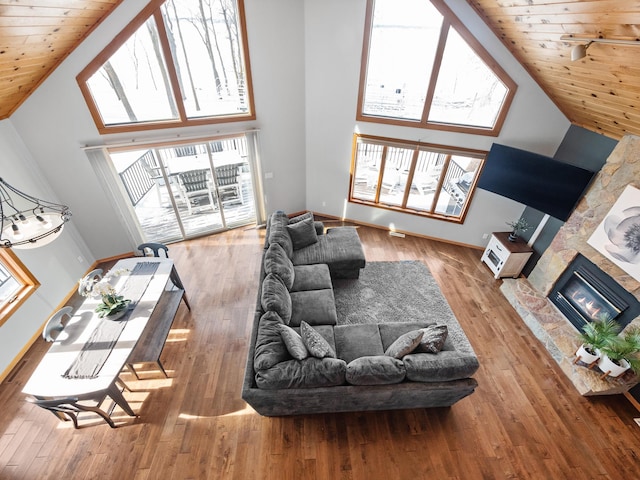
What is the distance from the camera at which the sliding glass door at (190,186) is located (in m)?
5.36

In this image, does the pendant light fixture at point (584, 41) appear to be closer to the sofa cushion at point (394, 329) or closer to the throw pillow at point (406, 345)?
the throw pillow at point (406, 345)

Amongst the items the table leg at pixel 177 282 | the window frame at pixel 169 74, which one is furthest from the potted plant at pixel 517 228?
the table leg at pixel 177 282

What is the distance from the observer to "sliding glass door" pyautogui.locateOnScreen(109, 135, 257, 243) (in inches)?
211

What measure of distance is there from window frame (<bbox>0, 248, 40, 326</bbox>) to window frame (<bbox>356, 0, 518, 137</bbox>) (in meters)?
5.66

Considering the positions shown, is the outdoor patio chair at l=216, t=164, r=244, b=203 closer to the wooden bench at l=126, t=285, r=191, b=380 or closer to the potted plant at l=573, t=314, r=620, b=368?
the wooden bench at l=126, t=285, r=191, b=380

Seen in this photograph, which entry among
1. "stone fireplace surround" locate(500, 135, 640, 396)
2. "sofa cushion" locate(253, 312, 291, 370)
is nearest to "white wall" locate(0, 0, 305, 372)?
"sofa cushion" locate(253, 312, 291, 370)

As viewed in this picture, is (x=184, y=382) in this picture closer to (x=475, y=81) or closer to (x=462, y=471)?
(x=462, y=471)

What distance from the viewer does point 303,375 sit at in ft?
8.84

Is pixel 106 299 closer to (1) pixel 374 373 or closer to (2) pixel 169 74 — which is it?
(1) pixel 374 373

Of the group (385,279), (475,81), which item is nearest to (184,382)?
(385,279)

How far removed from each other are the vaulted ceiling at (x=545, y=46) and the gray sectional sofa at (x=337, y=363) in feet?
9.81

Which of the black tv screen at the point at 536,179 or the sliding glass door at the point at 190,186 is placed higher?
the black tv screen at the point at 536,179

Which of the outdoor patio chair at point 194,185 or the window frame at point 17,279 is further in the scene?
the outdoor patio chair at point 194,185

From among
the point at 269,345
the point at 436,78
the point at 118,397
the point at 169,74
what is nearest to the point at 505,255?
the point at 436,78
